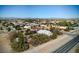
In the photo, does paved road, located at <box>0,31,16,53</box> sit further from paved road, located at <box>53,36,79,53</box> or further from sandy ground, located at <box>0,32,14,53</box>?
paved road, located at <box>53,36,79,53</box>

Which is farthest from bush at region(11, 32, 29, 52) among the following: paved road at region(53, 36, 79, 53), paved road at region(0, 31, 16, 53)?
paved road at region(53, 36, 79, 53)

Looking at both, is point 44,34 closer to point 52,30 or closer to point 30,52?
point 52,30

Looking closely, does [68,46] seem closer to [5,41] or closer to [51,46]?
[51,46]

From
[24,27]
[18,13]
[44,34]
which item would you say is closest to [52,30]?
[44,34]

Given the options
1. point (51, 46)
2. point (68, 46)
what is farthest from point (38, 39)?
point (68, 46)

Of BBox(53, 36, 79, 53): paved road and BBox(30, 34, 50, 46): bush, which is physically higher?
BBox(30, 34, 50, 46): bush

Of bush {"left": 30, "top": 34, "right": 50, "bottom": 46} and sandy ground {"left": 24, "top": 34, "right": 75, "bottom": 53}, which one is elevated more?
bush {"left": 30, "top": 34, "right": 50, "bottom": 46}

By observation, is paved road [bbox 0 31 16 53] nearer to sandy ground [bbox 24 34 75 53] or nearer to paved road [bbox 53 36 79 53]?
sandy ground [bbox 24 34 75 53]

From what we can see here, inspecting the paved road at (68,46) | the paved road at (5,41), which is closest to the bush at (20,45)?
the paved road at (5,41)

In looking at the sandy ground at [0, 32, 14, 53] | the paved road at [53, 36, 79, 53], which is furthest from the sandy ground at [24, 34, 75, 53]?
the sandy ground at [0, 32, 14, 53]

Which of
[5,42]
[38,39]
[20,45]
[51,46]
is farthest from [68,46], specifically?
[5,42]
